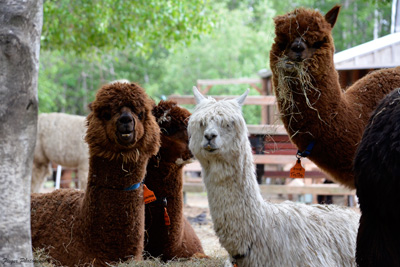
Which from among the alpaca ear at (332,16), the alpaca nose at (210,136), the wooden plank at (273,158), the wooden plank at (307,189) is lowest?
the wooden plank at (307,189)

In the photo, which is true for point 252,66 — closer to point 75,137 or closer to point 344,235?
point 75,137

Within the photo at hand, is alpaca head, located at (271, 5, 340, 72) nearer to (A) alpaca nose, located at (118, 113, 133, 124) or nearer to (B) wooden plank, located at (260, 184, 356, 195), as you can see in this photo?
(A) alpaca nose, located at (118, 113, 133, 124)

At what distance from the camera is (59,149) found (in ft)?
40.1

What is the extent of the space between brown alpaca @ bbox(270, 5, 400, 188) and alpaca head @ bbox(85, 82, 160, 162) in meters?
1.28

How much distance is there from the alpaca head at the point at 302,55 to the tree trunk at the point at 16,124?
7.70ft

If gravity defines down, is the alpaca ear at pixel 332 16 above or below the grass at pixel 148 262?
above

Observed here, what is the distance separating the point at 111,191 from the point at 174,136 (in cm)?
122

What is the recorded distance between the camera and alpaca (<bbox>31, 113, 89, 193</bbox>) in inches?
480

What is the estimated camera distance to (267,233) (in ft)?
13.4

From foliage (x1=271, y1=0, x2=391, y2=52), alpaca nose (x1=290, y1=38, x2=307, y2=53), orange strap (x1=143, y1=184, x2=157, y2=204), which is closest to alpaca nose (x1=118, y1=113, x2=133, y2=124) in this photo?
orange strap (x1=143, y1=184, x2=157, y2=204)

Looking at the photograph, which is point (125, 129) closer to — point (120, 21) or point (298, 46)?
point (298, 46)

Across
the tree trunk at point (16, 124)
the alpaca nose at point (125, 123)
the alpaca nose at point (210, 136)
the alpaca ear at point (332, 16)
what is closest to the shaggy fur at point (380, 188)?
the alpaca nose at point (210, 136)

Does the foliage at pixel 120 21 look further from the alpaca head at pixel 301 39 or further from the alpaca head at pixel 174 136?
the alpaca head at pixel 301 39

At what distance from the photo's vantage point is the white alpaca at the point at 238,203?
393cm
